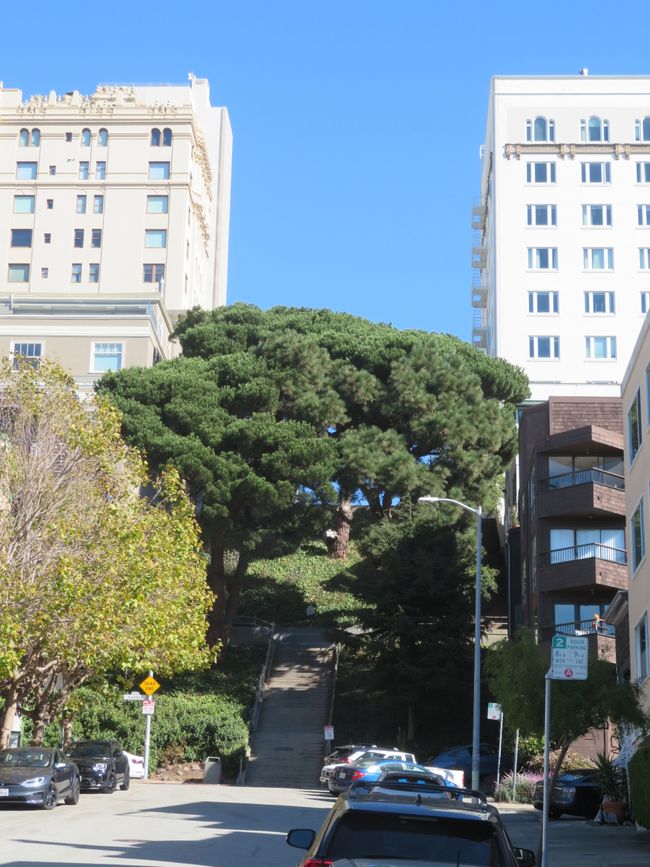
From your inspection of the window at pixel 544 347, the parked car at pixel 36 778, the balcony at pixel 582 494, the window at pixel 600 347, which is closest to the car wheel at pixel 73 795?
the parked car at pixel 36 778

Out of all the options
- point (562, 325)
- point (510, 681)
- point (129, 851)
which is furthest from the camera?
point (562, 325)

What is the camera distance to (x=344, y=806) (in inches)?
346

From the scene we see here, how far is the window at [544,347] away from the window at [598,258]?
552 cm

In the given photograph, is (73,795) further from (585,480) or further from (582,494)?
(585,480)

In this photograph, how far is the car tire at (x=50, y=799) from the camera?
88.5ft

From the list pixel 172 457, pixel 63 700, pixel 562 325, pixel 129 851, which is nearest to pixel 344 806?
pixel 129 851

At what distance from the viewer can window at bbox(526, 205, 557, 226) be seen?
83750 mm

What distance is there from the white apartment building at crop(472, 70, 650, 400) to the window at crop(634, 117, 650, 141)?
0.08m

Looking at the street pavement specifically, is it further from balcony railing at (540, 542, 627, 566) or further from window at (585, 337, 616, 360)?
window at (585, 337, 616, 360)

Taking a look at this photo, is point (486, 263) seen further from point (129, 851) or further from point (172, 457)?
point (129, 851)

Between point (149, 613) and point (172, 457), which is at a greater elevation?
point (172, 457)

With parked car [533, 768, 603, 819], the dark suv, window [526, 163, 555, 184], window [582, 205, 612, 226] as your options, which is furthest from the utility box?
window [526, 163, 555, 184]

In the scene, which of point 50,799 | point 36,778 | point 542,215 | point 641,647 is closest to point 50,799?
point 50,799

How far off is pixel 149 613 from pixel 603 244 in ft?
191
